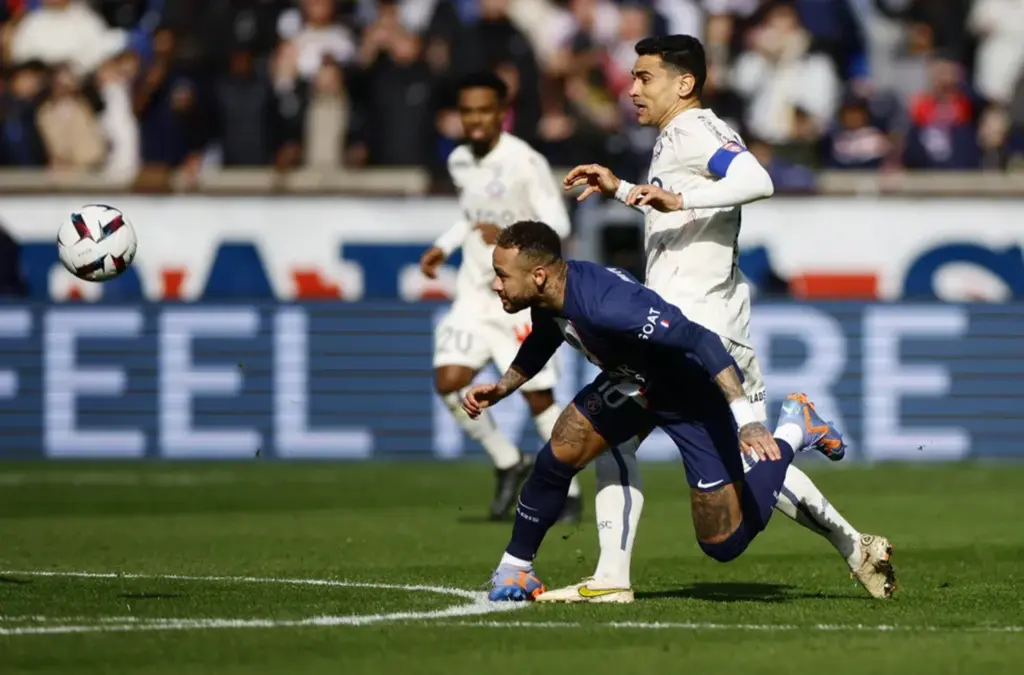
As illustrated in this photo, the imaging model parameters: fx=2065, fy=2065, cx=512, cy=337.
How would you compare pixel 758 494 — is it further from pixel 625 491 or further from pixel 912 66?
pixel 912 66

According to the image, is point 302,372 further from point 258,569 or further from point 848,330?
point 258,569

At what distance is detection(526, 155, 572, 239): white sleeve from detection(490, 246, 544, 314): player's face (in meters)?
4.37

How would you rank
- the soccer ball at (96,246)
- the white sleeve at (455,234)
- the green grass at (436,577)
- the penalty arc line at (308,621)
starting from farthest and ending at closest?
1. the white sleeve at (455,234)
2. the soccer ball at (96,246)
3. the penalty arc line at (308,621)
4. the green grass at (436,577)

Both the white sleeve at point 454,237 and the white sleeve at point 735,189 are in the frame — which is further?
the white sleeve at point 454,237

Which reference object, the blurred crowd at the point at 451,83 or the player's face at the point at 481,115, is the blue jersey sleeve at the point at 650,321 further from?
the blurred crowd at the point at 451,83

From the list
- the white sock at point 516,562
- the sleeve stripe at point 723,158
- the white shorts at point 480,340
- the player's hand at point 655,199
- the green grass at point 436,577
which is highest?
the sleeve stripe at point 723,158

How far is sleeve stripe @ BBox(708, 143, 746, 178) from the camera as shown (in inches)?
337

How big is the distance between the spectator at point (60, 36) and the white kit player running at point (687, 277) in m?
13.6

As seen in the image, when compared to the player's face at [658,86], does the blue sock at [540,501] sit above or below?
below

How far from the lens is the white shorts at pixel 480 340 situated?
13.4 meters

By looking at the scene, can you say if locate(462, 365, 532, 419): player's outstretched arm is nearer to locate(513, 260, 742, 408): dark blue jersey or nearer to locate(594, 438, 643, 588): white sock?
locate(513, 260, 742, 408): dark blue jersey

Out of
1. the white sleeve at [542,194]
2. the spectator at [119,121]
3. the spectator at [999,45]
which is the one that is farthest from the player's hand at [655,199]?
the spectator at [999,45]

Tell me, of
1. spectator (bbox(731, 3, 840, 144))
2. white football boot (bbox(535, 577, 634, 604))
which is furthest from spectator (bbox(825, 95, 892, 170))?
white football boot (bbox(535, 577, 634, 604))

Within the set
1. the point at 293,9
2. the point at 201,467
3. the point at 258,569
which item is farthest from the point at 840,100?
the point at 258,569
